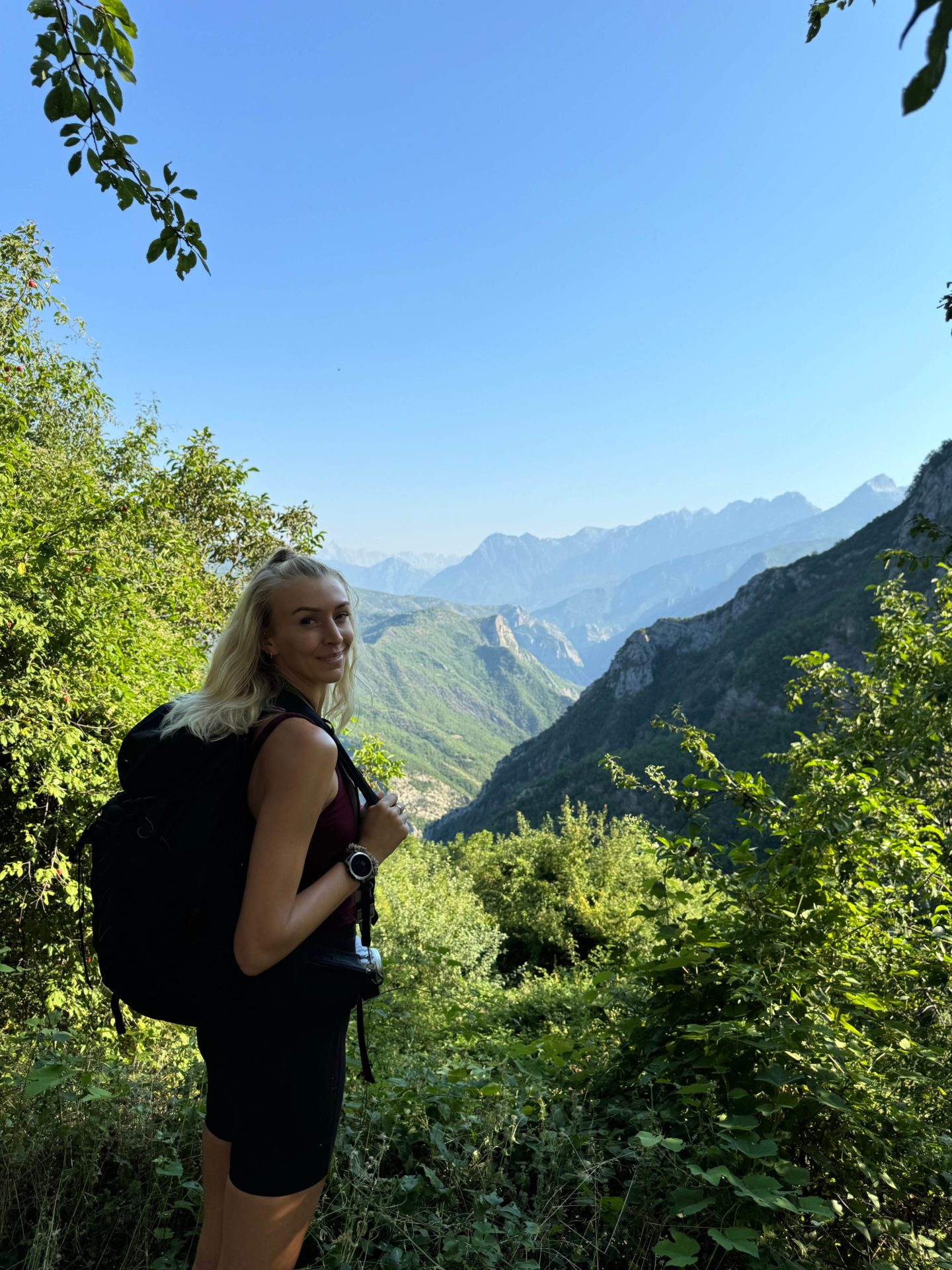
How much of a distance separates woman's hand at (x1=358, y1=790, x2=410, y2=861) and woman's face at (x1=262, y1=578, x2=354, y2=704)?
381mm

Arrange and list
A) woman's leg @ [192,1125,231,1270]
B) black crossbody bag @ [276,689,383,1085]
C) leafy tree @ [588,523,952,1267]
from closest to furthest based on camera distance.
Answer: black crossbody bag @ [276,689,383,1085] → woman's leg @ [192,1125,231,1270] → leafy tree @ [588,523,952,1267]

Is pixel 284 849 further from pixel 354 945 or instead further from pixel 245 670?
pixel 245 670

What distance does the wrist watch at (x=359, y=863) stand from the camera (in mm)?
1625

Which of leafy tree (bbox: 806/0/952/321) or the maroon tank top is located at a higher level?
leafy tree (bbox: 806/0/952/321)

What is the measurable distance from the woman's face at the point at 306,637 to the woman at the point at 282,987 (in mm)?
156

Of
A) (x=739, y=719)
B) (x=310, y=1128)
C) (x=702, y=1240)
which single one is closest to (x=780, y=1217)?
(x=702, y=1240)

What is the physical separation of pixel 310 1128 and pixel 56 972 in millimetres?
5549

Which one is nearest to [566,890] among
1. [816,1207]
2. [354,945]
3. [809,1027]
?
[809,1027]

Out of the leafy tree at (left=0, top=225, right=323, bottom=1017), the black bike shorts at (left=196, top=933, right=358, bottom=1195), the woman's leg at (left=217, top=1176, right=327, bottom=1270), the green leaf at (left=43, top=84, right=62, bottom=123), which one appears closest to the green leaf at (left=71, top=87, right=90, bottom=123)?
the green leaf at (left=43, top=84, right=62, bottom=123)

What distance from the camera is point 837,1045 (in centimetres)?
226

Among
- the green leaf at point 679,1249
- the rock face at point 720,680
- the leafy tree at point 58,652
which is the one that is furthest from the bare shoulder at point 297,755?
the rock face at point 720,680

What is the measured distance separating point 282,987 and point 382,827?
16.5 inches

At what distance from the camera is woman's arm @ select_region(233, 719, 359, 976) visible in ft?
4.86

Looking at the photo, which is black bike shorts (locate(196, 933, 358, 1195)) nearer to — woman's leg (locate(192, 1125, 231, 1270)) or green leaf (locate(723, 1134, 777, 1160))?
woman's leg (locate(192, 1125, 231, 1270))
